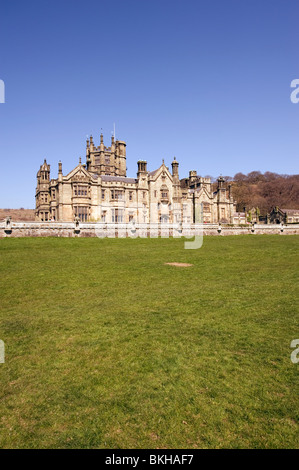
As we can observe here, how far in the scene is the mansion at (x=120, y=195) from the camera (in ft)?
159

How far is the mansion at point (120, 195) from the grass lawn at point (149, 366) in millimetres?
36253

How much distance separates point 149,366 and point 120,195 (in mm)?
48943

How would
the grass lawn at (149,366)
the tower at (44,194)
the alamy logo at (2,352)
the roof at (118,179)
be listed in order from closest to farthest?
the grass lawn at (149,366)
the alamy logo at (2,352)
the tower at (44,194)
the roof at (118,179)

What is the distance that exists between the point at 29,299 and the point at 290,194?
11467cm

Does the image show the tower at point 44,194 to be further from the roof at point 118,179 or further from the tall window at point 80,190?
the roof at point 118,179

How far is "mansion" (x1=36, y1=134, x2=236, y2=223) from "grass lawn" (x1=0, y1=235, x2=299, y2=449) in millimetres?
36253

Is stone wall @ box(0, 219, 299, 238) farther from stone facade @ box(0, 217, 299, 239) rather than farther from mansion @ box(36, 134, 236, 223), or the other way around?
mansion @ box(36, 134, 236, 223)

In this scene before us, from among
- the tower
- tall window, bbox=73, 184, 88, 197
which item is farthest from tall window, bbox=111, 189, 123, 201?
the tower

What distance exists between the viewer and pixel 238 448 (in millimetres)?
3352

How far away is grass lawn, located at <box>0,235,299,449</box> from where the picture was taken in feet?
11.8

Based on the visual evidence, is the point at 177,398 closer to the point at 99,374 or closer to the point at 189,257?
the point at 99,374

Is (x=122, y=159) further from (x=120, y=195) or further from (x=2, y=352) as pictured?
(x=2, y=352)

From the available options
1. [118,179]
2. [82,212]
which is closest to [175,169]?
[118,179]

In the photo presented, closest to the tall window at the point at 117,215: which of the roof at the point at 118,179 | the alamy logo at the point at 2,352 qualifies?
the roof at the point at 118,179
